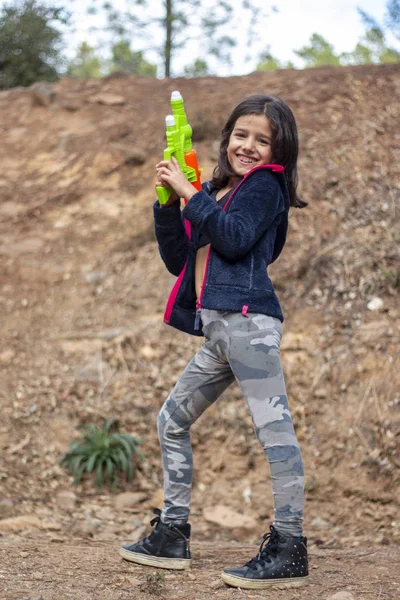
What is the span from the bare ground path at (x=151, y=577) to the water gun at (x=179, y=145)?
1.42m

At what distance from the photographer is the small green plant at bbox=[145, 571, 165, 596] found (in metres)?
2.66

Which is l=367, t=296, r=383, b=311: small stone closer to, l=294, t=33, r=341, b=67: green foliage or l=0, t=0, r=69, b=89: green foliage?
l=0, t=0, r=69, b=89: green foliage

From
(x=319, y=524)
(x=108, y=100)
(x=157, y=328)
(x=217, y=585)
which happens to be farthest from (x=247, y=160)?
→ (x=108, y=100)

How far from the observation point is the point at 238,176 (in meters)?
2.92

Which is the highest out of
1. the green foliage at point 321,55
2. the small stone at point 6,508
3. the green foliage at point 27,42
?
the green foliage at point 321,55

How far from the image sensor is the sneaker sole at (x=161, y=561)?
2949 millimetres

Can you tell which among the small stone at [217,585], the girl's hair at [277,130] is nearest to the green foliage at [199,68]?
the girl's hair at [277,130]

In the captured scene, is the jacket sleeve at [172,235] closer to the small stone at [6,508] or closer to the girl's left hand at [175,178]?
the girl's left hand at [175,178]

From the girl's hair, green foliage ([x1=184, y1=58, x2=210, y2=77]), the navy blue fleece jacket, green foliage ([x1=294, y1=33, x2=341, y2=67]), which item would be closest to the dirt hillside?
the navy blue fleece jacket

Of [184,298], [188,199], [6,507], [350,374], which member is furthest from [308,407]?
[188,199]

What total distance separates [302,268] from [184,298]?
11.0 feet

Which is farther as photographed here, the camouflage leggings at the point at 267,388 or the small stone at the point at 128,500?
the small stone at the point at 128,500

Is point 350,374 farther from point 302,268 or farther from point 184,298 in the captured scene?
point 184,298

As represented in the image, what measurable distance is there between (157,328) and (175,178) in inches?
136
